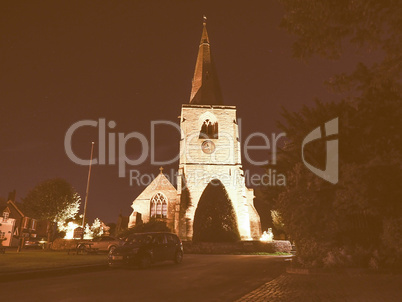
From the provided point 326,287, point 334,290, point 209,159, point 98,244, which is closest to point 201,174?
point 209,159

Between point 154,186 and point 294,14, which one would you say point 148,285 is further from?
point 154,186

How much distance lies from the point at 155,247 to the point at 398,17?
12.5 metres

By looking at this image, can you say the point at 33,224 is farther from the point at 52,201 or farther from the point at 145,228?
the point at 145,228

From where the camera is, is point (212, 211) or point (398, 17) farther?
point (212, 211)

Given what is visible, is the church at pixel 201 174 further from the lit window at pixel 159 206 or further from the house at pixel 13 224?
the house at pixel 13 224

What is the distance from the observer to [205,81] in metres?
43.9

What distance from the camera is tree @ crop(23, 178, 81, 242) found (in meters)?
38.1

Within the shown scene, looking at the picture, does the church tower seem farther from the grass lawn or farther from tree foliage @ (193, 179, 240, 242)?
the grass lawn

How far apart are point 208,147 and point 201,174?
3.73m

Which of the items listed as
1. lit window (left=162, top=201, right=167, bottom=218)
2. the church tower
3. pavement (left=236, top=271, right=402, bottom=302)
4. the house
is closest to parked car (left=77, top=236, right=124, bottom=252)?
the church tower

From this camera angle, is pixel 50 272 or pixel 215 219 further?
pixel 215 219

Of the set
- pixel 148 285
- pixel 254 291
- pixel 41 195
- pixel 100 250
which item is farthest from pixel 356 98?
pixel 41 195

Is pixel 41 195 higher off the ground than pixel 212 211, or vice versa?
pixel 41 195

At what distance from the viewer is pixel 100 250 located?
22.6m
